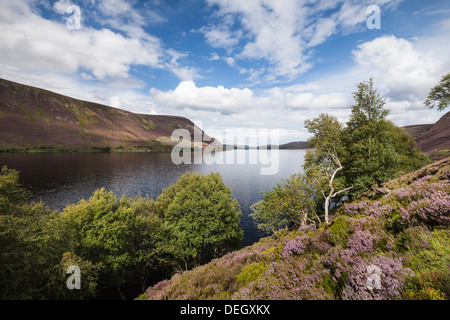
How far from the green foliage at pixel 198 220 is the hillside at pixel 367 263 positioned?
16698mm

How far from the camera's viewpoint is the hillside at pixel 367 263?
13.6ft

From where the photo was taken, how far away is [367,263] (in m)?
5.00

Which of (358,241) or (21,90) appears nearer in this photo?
(358,241)

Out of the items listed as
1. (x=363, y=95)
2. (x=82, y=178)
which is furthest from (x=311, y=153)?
(x=82, y=178)

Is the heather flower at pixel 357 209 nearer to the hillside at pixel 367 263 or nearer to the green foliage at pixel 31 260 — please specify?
the hillside at pixel 367 263

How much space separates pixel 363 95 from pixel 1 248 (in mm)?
38809

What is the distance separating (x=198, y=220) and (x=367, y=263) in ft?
79.4

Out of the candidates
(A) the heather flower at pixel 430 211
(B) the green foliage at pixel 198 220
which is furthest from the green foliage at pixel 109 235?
(A) the heather flower at pixel 430 211

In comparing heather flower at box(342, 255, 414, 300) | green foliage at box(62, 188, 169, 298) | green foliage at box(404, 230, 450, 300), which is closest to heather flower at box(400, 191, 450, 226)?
green foliage at box(404, 230, 450, 300)

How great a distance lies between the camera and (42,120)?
174m

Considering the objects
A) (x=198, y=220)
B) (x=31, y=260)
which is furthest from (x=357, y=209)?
(x=31, y=260)

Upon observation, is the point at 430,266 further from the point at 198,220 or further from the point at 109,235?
the point at 109,235
